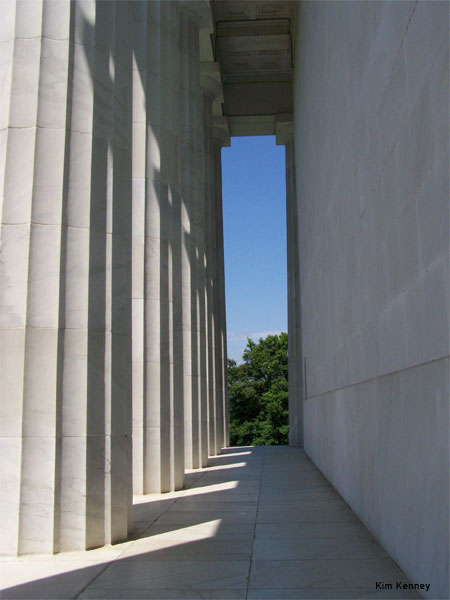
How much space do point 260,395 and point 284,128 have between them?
7354 cm

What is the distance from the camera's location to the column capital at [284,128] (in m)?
64.4

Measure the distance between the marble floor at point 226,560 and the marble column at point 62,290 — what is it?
4.71 feet

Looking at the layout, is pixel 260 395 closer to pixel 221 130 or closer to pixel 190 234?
pixel 221 130

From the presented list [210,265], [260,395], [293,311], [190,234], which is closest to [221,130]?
[210,265]

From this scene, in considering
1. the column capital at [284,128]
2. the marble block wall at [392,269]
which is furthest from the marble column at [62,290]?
the column capital at [284,128]

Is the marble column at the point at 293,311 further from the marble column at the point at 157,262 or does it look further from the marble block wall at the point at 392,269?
the marble block wall at the point at 392,269

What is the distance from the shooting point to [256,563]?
584 inches

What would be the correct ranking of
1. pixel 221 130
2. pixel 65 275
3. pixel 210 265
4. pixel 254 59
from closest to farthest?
pixel 65 275 < pixel 210 265 < pixel 254 59 < pixel 221 130

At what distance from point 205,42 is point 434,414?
47.1 m

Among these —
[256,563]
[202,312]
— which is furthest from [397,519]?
[202,312]

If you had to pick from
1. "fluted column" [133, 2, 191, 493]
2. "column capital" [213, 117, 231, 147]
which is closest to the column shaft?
"column capital" [213, 117, 231, 147]

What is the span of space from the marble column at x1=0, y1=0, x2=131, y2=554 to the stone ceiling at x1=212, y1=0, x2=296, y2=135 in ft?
131

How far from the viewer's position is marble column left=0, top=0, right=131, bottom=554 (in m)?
15.7

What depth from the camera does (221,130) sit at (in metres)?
66.5
